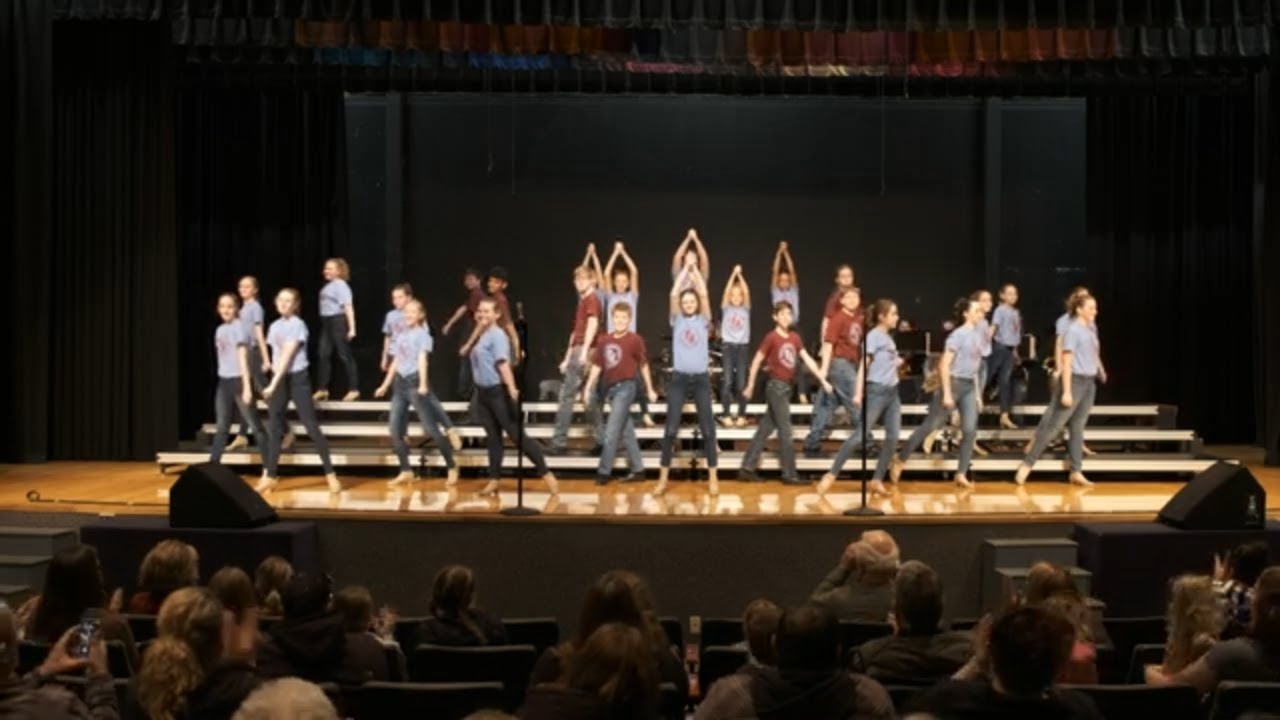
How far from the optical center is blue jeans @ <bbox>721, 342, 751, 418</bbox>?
1719 centimetres

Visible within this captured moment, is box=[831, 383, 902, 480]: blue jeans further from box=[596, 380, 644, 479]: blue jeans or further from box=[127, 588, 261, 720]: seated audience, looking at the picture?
box=[127, 588, 261, 720]: seated audience

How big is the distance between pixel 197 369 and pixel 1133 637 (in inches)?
527

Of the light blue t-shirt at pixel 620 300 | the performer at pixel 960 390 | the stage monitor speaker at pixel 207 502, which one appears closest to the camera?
the stage monitor speaker at pixel 207 502

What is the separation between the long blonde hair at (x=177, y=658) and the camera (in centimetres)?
543

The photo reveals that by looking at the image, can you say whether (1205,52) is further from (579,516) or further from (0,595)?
(0,595)

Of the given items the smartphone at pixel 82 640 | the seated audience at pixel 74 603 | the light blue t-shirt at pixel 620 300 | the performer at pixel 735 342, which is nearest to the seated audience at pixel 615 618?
the smartphone at pixel 82 640

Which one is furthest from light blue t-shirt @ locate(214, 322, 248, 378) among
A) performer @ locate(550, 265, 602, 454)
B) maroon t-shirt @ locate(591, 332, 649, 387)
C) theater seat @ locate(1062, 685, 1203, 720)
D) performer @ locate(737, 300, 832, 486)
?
theater seat @ locate(1062, 685, 1203, 720)

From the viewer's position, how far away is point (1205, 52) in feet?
53.5

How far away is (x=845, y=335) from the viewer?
48.7ft

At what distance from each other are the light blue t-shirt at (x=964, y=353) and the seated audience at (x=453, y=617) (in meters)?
7.44

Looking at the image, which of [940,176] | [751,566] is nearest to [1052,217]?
[940,176]

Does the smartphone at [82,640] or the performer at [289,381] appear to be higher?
the performer at [289,381]

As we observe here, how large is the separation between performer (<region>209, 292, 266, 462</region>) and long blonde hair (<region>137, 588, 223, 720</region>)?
8.66m

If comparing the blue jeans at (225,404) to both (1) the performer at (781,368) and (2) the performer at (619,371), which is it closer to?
(2) the performer at (619,371)
